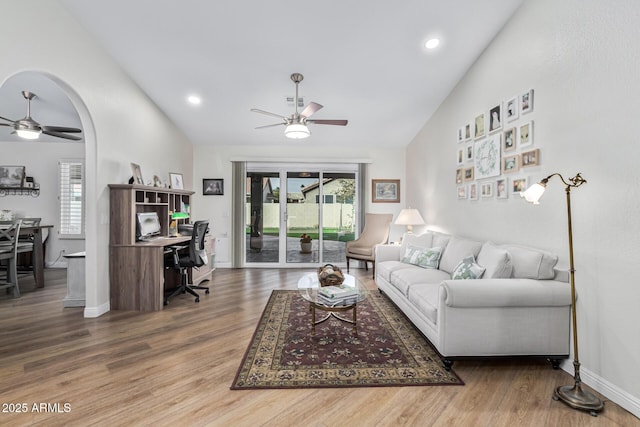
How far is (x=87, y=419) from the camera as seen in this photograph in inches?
67.7

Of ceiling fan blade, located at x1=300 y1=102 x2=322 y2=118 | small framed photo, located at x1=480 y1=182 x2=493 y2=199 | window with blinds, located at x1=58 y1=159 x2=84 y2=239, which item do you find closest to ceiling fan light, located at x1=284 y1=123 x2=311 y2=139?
Answer: ceiling fan blade, located at x1=300 y1=102 x2=322 y2=118

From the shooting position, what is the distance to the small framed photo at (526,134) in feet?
9.14

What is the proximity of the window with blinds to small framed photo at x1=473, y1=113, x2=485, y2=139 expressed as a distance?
6.63m

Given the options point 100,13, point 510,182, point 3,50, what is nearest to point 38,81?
point 100,13

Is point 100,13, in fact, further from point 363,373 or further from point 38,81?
point 363,373

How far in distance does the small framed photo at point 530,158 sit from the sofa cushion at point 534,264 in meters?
0.79

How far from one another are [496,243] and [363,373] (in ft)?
6.78

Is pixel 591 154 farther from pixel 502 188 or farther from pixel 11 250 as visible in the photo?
pixel 11 250

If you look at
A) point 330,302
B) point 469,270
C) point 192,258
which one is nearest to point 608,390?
point 469,270

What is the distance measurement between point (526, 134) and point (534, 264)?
1227mm

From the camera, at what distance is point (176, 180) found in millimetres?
5156

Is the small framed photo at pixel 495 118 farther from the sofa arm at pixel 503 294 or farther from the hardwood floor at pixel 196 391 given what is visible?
the hardwood floor at pixel 196 391

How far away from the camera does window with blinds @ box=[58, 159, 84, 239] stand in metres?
5.71

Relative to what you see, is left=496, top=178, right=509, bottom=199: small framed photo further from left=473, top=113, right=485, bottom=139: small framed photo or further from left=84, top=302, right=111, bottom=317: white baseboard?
left=84, top=302, right=111, bottom=317: white baseboard
